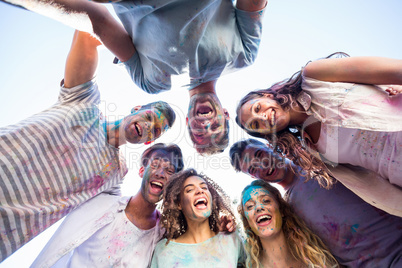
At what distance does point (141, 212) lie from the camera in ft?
8.61

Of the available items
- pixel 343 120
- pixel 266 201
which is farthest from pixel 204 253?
pixel 343 120

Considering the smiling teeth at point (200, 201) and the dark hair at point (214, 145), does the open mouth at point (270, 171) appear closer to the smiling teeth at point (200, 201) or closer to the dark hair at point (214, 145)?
the dark hair at point (214, 145)

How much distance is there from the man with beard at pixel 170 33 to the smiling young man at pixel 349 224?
123 centimetres

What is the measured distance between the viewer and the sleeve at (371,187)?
70.6 inches

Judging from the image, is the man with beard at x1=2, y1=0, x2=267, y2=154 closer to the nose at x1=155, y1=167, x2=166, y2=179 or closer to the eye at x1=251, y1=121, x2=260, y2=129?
the eye at x1=251, y1=121, x2=260, y2=129

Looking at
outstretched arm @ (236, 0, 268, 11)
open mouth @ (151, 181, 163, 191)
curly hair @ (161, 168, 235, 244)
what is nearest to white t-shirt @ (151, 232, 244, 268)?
curly hair @ (161, 168, 235, 244)

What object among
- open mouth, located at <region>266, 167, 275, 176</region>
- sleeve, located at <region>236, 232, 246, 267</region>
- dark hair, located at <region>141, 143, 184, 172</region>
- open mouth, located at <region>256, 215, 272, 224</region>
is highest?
dark hair, located at <region>141, 143, 184, 172</region>

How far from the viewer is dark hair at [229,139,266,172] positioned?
9.83ft

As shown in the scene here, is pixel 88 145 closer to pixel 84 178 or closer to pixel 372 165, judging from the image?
pixel 84 178

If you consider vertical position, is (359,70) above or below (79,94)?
below

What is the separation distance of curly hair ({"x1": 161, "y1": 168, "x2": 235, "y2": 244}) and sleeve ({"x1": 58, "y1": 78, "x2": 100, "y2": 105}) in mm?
1191

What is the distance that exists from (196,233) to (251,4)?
208cm

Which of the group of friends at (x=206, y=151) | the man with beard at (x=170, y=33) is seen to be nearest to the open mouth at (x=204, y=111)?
the group of friends at (x=206, y=151)

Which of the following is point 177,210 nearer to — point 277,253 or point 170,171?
point 170,171
